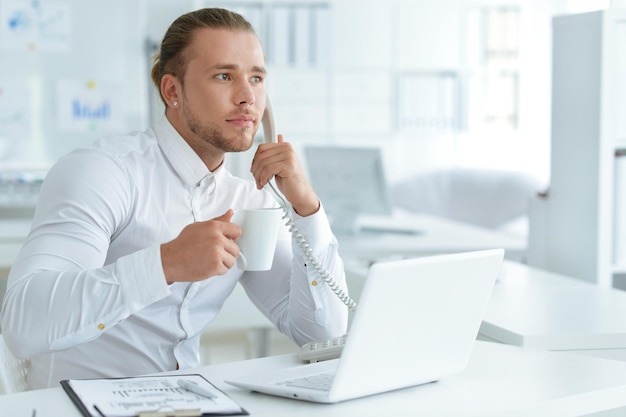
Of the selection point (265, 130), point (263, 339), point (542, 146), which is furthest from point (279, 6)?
point (265, 130)

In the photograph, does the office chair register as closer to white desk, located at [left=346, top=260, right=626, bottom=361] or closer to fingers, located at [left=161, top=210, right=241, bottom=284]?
white desk, located at [left=346, top=260, right=626, bottom=361]

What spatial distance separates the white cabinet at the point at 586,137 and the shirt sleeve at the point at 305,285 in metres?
1.27

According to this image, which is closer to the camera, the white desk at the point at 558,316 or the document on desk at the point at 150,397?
the document on desk at the point at 150,397

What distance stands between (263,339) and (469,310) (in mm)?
2048

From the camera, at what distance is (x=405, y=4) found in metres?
5.57

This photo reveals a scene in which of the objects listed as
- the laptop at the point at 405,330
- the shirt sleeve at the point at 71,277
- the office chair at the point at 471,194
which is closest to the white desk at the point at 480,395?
the laptop at the point at 405,330

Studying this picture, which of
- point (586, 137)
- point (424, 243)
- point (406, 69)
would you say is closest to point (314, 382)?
point (586, 137)

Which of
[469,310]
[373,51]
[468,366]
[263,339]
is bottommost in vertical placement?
[263,339]

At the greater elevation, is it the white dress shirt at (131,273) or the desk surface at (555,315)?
the white dress shirt at (131,273)

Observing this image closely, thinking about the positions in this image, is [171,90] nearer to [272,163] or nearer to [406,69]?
[272,163]

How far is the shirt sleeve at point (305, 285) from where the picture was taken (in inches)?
68.7

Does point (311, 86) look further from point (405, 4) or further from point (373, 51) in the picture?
point (405, 4)

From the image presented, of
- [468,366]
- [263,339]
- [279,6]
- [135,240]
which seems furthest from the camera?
[279,6]

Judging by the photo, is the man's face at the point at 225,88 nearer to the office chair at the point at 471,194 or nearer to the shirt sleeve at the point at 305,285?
the shirt sleeve at the point at 305,285
